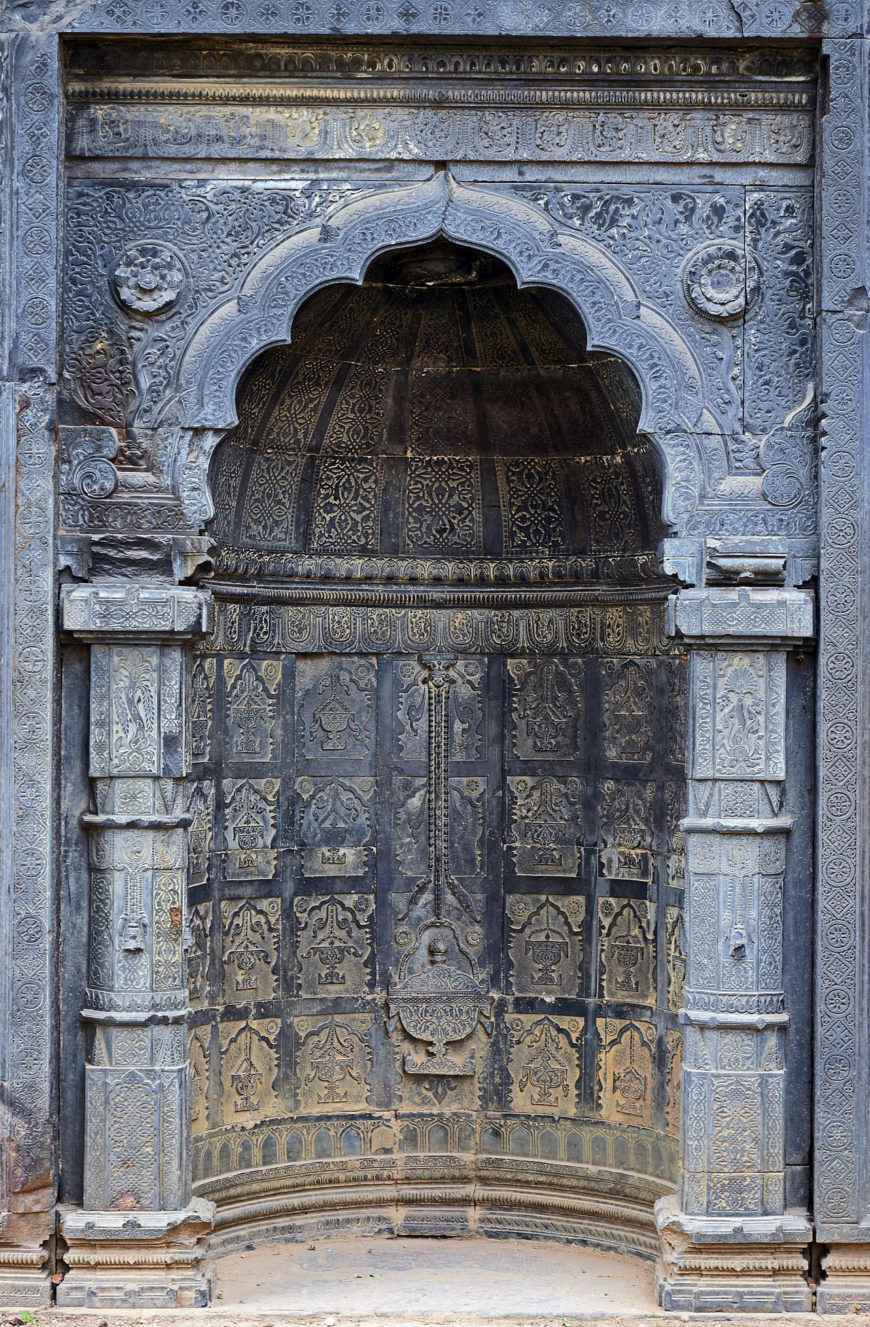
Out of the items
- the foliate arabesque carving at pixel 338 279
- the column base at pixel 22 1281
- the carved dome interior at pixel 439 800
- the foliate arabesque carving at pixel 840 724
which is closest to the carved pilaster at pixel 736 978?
the foliate arabesque carving at pixel 840 724

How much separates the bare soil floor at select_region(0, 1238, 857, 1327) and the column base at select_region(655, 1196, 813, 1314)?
6 cm

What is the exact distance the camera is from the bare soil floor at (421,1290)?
628 cm

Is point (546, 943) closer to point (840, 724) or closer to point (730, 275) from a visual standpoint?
point (840, 724)

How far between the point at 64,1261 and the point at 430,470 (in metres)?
3.71

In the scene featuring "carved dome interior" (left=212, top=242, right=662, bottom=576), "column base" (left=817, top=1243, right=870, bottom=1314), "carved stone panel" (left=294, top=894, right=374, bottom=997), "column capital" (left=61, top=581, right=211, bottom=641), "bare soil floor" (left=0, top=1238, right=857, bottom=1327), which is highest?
"carved dome interior" (left=212, top=242, right=662, bottom=576)

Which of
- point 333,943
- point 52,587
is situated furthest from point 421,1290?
point 52,587

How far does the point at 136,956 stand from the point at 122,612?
1318mm

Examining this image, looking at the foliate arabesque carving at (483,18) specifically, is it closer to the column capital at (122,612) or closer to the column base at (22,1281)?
the column capital at (122,612)

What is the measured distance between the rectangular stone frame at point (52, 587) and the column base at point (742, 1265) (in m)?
0.12

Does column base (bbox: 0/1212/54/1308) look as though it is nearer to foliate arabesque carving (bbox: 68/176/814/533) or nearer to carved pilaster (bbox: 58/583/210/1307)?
carved pilaster (bbox: 58/583/210/1307)

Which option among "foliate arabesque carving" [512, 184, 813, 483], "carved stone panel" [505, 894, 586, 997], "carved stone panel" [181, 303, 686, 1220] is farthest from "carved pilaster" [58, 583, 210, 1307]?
"foliate arabesque carving" [512, 184, 813, 483]

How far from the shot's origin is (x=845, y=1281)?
20.8 ft

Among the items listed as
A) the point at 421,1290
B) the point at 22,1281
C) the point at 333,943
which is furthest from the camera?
the point at 333,943

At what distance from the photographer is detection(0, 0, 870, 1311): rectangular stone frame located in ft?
20.5
